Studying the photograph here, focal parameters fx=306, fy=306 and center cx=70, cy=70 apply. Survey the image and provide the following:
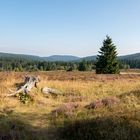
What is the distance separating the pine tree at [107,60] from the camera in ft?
177

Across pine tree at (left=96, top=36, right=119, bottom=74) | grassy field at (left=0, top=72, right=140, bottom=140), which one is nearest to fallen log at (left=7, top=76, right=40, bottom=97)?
grassy field at (left=0, top=72, right=140, bottom=140)

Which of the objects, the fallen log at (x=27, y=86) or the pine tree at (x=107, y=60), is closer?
the fallen log at (x=27, y=86)

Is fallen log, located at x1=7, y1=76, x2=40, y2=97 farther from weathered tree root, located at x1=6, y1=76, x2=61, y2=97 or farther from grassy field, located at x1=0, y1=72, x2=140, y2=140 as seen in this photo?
grassy field, located at x1=0, y1=72, x2=140, y2=140

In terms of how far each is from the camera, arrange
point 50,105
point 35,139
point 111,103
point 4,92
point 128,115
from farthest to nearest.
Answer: point 4,92, point 50,105, point 111,103, point 128,115, point 35,139

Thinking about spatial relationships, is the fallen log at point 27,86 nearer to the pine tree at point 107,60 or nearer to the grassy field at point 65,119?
the grassy field at point 65,119

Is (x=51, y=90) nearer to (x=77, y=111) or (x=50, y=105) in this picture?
(x=50, y=105)


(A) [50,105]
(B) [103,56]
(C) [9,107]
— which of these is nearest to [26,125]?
(C) [9,107]

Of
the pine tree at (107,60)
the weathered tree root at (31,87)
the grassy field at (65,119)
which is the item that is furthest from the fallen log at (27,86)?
the pine tree at (107,60)

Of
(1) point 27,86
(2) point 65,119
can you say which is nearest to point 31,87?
(1) point 27,86

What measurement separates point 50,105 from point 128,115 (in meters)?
6.01

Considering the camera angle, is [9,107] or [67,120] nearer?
[67,120]

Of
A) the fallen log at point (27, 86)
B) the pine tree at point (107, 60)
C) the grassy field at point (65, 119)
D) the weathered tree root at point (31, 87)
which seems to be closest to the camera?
the grassy field at point (65, 119)

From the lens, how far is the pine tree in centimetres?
5409

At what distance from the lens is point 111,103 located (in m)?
13.5
